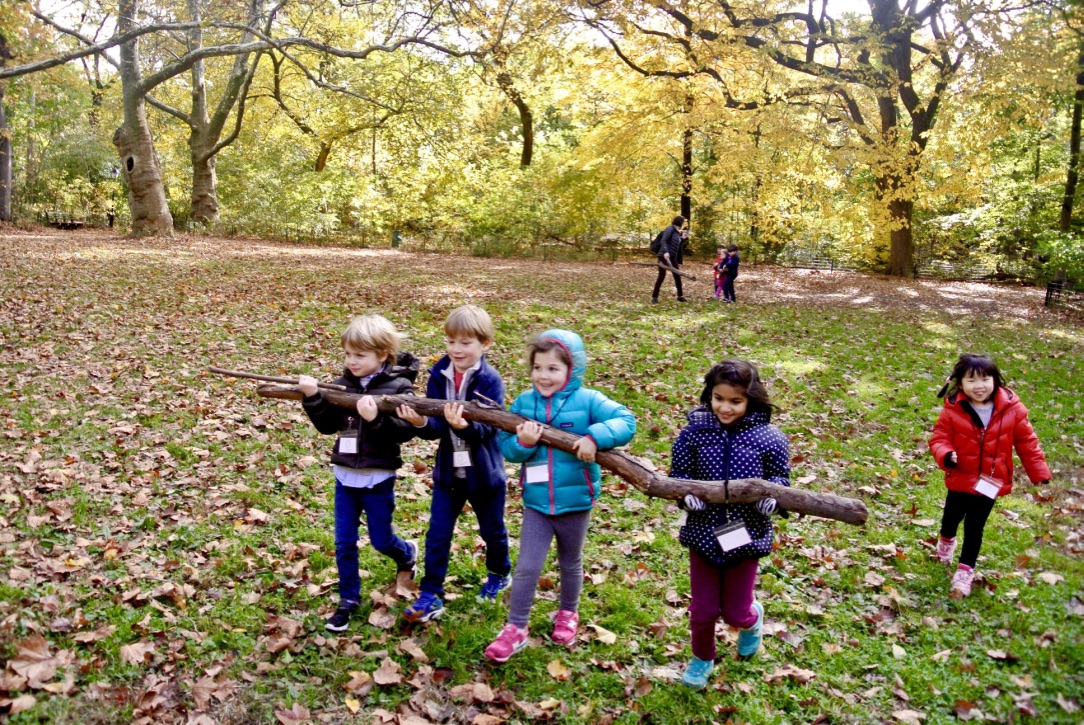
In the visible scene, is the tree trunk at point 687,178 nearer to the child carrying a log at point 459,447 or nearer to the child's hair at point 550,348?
the child carrying a log at point 459,447

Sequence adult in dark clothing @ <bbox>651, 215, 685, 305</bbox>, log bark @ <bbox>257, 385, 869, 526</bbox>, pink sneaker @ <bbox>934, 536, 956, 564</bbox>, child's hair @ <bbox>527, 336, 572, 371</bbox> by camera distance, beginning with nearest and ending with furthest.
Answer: log bark @ <bbox>257, 385, 869, 526</bbox>, child's hair @ <bbox>527, 336, 572, 371</bbox>, pink sneaker @ <bbox>934, 536, 956, 564</bbox>, adult in dark clothing @ <bbox>651, 215, 685, 305</bbox>

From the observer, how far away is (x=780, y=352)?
38.3ft

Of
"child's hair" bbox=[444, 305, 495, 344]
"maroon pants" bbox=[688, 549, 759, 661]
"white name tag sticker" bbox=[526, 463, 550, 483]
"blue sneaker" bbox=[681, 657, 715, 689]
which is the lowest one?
"blue sneaker" bbox=[681, 657, 715, 689]

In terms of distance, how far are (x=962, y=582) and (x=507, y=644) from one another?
300 cm

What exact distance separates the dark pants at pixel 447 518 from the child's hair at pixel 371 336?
2.72ft

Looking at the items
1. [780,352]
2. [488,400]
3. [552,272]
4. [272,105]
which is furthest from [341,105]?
[488,400]

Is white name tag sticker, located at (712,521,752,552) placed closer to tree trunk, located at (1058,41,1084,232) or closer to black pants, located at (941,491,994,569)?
black pants, located at (941,491,994,569)

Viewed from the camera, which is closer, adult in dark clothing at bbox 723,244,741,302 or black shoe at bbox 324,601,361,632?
black shoe at bbox 324,601,361,632

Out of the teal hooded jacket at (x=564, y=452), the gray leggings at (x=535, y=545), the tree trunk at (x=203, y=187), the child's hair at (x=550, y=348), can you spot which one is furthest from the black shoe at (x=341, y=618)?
the tree trunk at (x=203, y=187)

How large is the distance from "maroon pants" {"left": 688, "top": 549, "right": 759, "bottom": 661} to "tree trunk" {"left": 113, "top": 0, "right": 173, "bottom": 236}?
77.8 ft

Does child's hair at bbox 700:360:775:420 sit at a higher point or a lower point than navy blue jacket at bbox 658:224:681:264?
lower

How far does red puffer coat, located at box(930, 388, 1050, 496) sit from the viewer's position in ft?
14.7

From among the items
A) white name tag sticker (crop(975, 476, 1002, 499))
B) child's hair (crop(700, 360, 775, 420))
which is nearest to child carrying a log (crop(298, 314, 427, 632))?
child's hair (crop(700, 360, 775, 420))

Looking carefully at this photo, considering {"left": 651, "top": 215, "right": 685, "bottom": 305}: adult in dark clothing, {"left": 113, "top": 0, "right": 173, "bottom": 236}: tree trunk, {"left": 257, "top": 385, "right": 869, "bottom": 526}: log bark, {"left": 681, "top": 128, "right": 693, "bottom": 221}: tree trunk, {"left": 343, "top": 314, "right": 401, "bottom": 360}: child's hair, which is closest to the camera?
{"left": 257, "top": 385, "right": 869, "bottom": 526}: log bark
